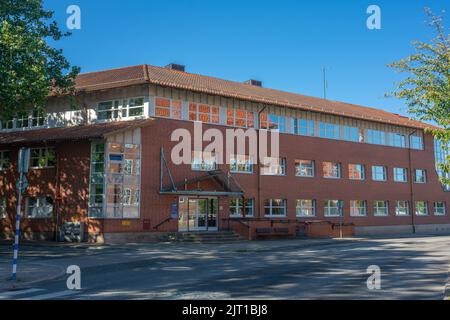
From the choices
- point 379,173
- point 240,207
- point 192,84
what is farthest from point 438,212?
point 192,84

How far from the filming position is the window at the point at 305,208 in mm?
34369

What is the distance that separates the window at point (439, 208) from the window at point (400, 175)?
482 cm

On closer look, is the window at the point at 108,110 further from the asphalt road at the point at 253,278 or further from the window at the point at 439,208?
the window at the point at 439,208

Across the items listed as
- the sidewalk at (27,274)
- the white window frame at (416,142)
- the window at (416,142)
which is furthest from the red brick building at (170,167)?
the sidewalk at (27,274)

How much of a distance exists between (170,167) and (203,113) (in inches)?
161

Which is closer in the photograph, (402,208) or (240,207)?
(240,207)

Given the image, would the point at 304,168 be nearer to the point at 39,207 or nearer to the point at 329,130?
the point at 329,130

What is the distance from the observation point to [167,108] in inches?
1119

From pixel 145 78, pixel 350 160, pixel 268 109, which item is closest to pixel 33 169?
pixel 145 78

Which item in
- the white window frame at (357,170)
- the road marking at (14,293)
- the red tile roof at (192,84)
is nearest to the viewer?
the road marking at (14,293)

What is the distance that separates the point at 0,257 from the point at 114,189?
28.1ft

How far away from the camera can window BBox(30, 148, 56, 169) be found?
93.7ft

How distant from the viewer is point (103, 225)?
25.7 meters
